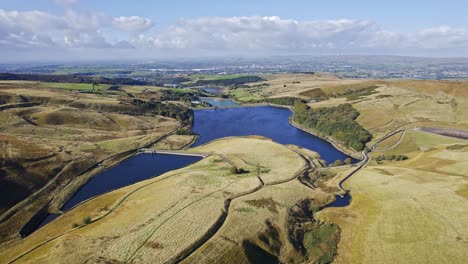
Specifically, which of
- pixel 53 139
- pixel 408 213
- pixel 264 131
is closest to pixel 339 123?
pixel 264 131

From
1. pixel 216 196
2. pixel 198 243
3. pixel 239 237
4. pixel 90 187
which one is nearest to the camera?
pixel 198 243

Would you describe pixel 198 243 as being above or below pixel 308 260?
above

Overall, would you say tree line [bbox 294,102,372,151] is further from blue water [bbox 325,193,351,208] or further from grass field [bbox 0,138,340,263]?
blue water [bbox 325,193,351,208]

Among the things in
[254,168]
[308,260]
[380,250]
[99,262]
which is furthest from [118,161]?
[380,250]

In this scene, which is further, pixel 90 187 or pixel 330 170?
pixel 330 170

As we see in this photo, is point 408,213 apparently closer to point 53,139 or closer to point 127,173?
point 127,173

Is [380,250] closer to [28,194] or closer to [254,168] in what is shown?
[254,168]
